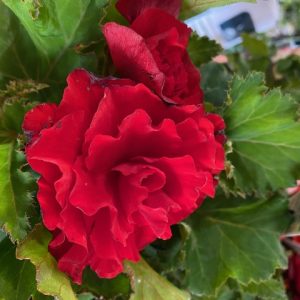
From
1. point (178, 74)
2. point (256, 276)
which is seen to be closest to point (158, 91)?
point (178, 74)

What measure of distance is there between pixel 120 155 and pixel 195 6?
0.57 feet

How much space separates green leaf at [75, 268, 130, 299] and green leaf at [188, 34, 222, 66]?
0.23 metres

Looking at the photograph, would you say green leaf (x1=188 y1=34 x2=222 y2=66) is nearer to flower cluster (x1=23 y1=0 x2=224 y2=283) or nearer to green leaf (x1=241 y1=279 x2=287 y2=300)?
flower cluster (x1=23 y1=0 x2=224 y2=283)

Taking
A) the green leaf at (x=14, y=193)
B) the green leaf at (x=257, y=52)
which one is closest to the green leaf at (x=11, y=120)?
the green leaf at (x=14, y=193)

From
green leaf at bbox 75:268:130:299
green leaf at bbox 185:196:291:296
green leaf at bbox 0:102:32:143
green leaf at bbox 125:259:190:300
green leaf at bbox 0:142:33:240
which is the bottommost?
green leaf at bbox 185:196:291:296

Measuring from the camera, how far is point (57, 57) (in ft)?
1.59

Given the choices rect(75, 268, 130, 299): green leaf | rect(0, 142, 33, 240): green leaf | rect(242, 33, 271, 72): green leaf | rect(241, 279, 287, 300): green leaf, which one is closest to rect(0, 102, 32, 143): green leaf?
rect(0, 142, 33, 240): green leaf

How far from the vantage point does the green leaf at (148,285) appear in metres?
0.49

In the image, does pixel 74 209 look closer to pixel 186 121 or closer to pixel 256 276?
pixel 186 121

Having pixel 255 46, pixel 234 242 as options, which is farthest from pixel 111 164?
pixel 255 46

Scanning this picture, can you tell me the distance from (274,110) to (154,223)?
0.71 feet

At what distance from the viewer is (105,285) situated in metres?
0.49

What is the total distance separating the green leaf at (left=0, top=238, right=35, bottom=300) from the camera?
45 centimetres

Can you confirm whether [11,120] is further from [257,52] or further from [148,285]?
[257,52]
